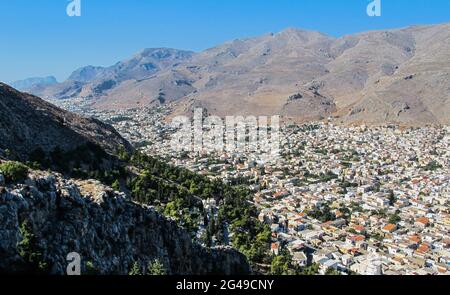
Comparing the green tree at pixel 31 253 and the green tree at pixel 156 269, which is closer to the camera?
the green tree at pixel 31 253

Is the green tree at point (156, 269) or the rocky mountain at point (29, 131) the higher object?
the rocky mountain at point (29, 131)

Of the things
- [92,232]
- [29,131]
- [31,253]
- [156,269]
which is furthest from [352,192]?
[31,253]

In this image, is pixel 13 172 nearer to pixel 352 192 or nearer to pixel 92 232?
pixel 92 232

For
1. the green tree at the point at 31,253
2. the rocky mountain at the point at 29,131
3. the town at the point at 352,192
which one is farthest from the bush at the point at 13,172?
the town at the point at 352,192

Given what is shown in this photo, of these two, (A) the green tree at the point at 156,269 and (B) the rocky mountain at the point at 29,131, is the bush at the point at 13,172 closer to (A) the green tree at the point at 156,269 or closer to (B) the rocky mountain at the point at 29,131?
(A) the green tree at the point at 156,269

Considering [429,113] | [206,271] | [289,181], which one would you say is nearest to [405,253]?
[206,271]

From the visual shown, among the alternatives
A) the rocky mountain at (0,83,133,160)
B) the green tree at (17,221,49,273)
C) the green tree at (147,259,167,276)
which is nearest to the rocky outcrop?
the green tree at (17,221,49,273)
